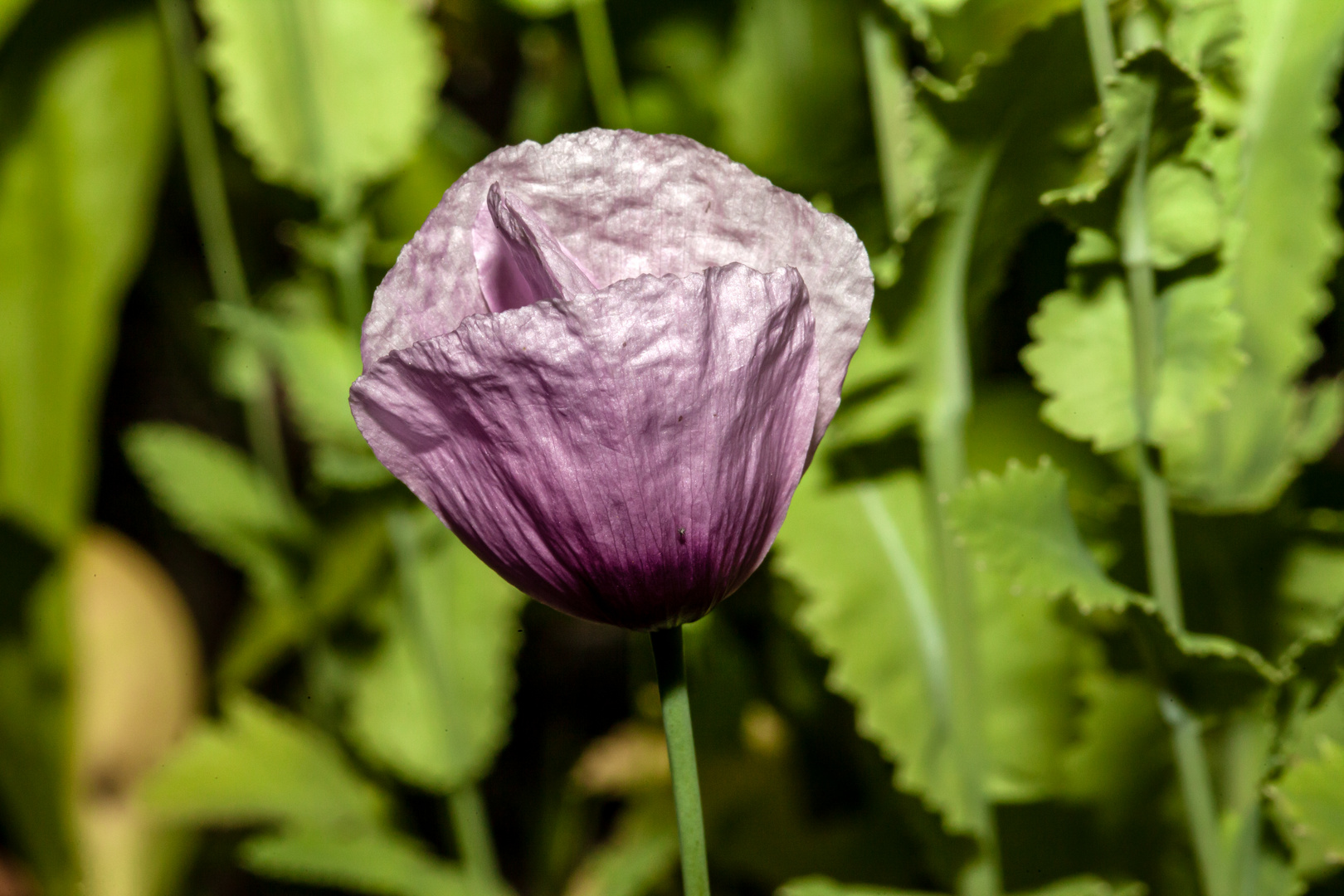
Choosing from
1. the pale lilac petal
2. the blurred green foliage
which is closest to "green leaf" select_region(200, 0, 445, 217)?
the blurred green foliage

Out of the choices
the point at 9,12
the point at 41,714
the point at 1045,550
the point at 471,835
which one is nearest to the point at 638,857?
the point at 471,835

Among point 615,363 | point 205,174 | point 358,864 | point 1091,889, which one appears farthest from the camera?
point 205,174

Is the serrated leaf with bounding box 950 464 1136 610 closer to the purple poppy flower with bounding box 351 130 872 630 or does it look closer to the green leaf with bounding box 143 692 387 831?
the purple poppy flower with bounding box 351 130 872 630

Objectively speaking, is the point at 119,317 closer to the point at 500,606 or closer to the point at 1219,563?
the point at 500,606

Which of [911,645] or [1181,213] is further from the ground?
[1181,213]

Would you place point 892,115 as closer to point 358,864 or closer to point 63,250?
point 358,864

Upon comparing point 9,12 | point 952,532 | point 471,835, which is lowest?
point 471,835
